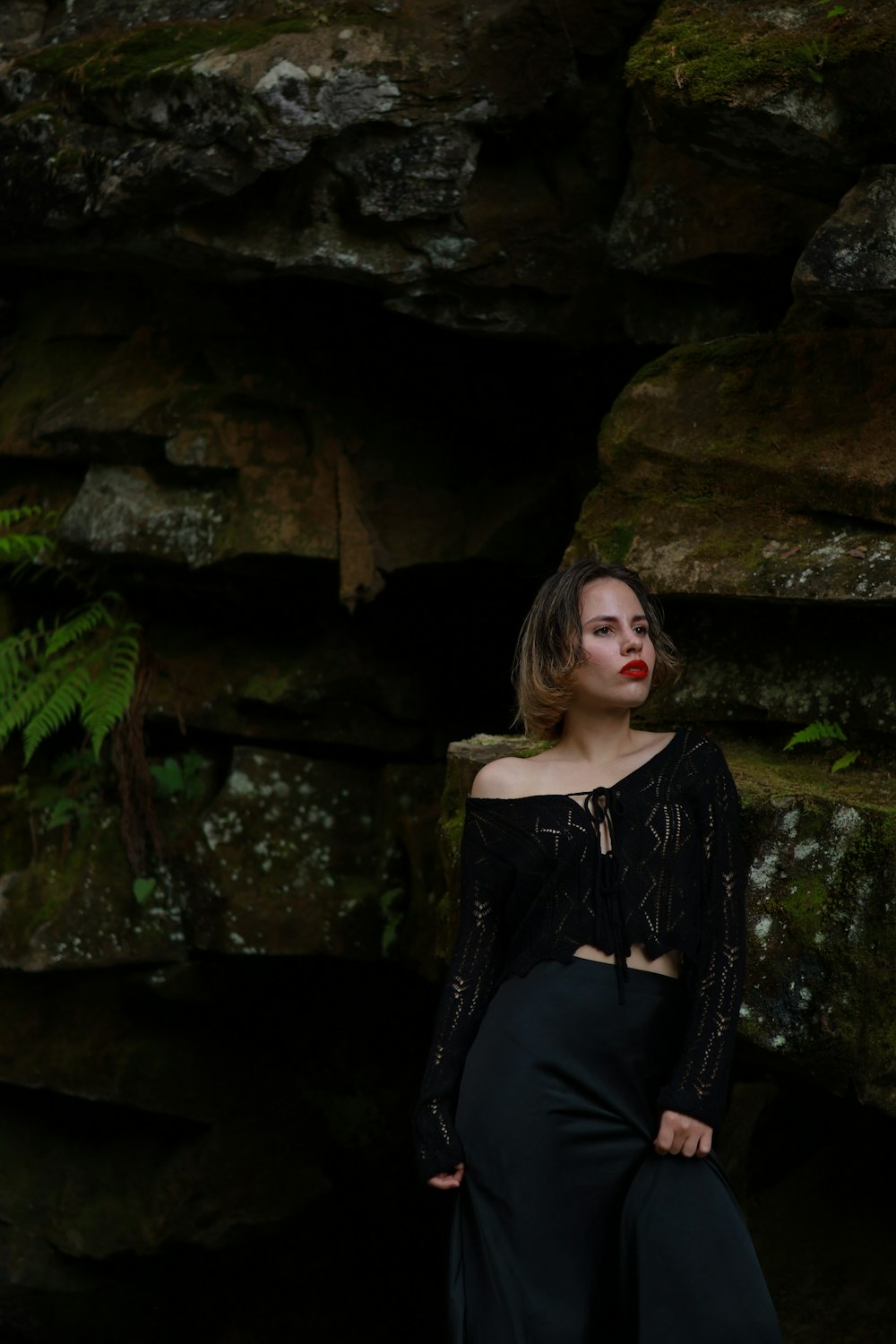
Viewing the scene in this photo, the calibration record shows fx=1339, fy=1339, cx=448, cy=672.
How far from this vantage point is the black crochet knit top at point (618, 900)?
3.19 m

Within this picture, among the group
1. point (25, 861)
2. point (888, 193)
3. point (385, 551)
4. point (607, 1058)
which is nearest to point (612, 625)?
point (607, 1058)

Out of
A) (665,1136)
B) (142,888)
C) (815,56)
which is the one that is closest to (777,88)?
(815,56)

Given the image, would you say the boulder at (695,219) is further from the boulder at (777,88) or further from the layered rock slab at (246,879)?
the layered rock slab at (246,879)

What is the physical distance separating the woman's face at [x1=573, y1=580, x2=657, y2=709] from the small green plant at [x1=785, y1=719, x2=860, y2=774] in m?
0.90

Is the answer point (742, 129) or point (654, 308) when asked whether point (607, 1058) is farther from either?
point (654, 308)

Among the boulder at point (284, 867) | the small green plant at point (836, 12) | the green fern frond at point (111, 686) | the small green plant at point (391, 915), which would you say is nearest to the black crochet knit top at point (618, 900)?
the small green plant at point (836, 12)

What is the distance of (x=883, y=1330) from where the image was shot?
4.57 metres

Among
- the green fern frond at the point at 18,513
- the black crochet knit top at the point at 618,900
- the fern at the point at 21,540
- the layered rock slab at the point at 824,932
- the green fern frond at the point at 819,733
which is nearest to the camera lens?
the black crochet knit top at the point at 618,900

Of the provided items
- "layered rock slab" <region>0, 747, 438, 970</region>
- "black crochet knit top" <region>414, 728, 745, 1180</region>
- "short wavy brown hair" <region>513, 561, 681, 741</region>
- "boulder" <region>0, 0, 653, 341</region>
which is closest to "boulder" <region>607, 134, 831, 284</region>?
"boulder" <region>0, 0, 653, 341</region>

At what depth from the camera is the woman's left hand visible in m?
3.13

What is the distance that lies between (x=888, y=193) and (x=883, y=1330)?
3.73 metres

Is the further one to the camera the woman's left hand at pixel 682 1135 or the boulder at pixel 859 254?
the boulder at pixel 859 254

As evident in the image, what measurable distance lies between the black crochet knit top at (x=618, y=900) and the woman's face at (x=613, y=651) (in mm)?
185

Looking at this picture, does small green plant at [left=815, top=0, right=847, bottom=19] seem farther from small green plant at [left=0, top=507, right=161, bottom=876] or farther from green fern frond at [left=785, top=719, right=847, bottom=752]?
small green plant at [left=0, top=507, right=161, bottom=876]
